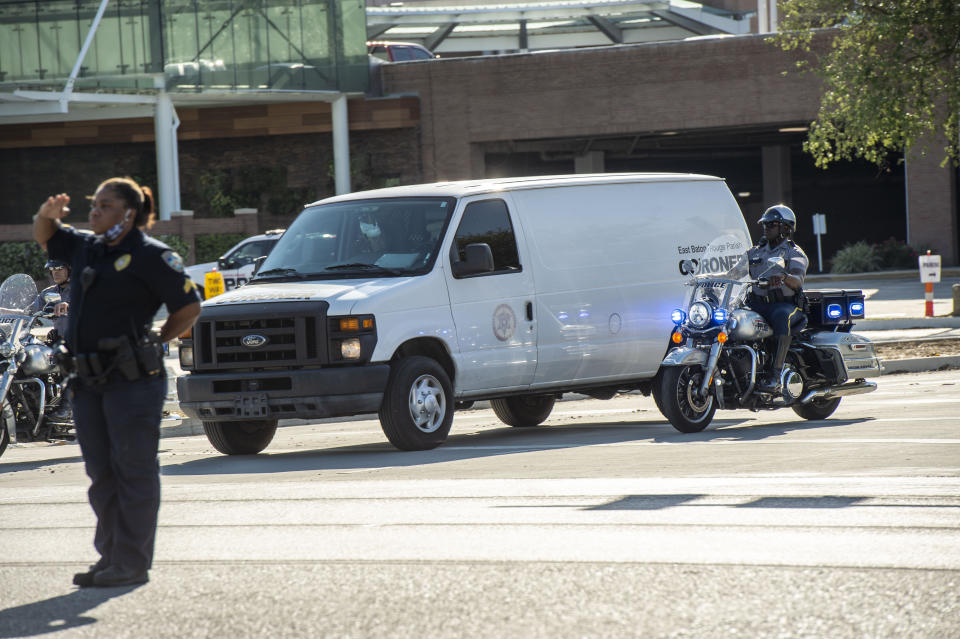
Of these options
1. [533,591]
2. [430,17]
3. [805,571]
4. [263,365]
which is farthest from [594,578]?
[430,17]

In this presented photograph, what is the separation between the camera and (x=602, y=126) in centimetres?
4828

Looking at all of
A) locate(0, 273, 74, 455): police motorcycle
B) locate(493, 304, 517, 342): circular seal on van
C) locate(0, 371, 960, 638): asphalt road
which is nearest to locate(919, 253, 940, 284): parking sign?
locate(0, 371, 960, 638): asphalt road

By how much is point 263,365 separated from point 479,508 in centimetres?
392

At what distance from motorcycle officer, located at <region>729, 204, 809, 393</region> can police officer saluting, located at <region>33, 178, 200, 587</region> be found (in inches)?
299

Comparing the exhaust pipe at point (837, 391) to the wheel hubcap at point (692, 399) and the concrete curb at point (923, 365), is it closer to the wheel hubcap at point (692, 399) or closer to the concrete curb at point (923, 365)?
the wheel hubcap at point (692, 399)

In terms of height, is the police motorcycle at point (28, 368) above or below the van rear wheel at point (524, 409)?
above

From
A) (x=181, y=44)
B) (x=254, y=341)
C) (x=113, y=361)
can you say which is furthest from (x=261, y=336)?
(x=181, y=44)

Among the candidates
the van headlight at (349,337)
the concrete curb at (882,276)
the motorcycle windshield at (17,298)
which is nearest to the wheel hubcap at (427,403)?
the van headlight at (349,337)

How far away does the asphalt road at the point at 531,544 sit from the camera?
5375 millimetres

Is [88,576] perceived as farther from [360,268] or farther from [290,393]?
[360,268]

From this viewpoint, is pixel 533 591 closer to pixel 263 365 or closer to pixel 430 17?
pixel 263 365

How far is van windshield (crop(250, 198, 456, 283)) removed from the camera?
1198cm

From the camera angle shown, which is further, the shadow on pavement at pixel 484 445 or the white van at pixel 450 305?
the white van at pixel 450 305

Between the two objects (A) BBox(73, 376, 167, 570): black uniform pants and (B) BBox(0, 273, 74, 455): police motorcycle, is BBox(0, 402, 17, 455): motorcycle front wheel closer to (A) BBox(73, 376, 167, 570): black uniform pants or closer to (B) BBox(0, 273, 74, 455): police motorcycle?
(B) BBox(0, 273, 74, 455): police motorcycle
